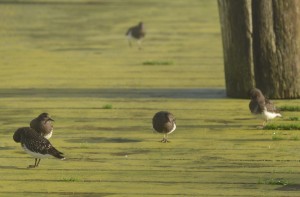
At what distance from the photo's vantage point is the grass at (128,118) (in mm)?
10164

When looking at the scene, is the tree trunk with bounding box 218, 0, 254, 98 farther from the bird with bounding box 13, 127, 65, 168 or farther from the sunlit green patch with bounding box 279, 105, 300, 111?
the bird with bounding box 13, 127, 65, 168

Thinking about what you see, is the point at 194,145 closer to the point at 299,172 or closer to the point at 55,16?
the point at 299,172

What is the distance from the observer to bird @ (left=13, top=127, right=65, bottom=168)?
1077 cm

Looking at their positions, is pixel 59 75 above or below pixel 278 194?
above

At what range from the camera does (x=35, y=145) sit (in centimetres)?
1088

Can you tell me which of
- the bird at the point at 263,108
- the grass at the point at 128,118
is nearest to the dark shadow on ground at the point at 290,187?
the grass at the point at 128,118

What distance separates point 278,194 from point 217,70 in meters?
10.0

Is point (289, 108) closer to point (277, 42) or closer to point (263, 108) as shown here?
point (277, 42)

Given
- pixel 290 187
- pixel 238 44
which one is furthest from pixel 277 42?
pixel 290 187

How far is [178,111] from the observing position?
14805mm

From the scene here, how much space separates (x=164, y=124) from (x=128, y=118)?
72.0 inches

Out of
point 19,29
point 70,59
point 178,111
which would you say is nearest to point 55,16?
point 19,29

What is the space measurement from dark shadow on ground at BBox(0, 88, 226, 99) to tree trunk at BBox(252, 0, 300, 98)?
0.84 meters

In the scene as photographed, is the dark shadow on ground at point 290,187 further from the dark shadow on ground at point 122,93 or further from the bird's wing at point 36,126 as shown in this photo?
the dark shadow on ground at point 122,93
